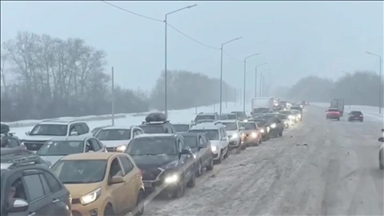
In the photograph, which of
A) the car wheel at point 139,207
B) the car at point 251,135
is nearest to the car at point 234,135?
the car at point 251,135

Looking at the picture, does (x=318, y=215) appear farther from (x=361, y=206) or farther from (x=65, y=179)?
(x=65, y=179)

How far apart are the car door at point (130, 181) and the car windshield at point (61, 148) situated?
6.84 metres

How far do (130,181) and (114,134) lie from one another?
1459cm

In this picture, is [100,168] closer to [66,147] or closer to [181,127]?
[66,147]

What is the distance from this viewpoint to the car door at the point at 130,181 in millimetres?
12117

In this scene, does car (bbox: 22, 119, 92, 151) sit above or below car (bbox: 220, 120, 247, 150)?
above

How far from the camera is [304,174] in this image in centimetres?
2081

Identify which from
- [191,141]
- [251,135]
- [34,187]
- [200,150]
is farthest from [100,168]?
[251,135]

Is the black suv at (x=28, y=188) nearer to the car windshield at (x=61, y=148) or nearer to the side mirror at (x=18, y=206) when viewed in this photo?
the side mirror at (x=18, y=206)

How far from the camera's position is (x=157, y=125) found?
27.9 m

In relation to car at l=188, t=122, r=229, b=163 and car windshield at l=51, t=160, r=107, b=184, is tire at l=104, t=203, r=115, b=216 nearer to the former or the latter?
car windshield at l=51, t=160, r=107, b=184

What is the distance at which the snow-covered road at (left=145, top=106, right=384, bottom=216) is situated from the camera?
13867 mm

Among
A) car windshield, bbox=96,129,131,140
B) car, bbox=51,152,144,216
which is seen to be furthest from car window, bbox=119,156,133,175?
car windshield, bbox=96,129,131,140

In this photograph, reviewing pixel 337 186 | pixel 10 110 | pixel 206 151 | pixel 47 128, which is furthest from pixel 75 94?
pixel 337 186
